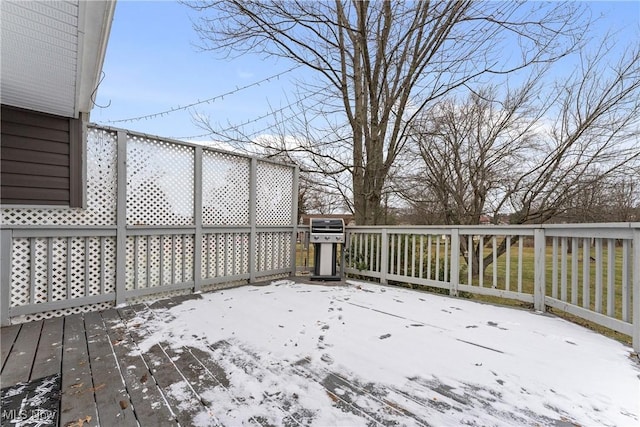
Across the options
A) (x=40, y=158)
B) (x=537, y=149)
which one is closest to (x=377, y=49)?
(x=537, y=149)

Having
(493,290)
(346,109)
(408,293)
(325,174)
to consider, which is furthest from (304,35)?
(493,290)

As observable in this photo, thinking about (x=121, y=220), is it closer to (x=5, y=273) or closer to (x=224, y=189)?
(x=5, y=273)

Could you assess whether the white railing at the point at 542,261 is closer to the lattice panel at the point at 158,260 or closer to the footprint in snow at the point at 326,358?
the footprint in snow at the point at 326,358

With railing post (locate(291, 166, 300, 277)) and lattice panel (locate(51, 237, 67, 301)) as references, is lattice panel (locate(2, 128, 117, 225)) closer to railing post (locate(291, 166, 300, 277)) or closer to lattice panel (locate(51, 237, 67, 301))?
lattice panel (locate(51, 237, 67, 301))

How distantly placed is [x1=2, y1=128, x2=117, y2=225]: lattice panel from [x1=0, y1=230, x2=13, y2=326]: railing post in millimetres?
328

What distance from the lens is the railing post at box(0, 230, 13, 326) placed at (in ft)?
8.68

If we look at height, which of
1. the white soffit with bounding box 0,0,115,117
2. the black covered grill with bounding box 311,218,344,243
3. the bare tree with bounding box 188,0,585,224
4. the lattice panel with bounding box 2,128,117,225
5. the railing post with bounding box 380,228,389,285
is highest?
the bare tree with bounding box 188,0,585,224

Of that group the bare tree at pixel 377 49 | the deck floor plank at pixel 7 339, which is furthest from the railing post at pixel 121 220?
the bare tree at pixel 377 49

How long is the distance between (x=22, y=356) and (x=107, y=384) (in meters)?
0.99

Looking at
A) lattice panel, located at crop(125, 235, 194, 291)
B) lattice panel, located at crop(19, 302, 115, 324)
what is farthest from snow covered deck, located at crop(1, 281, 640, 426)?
lattice panel, located at crop(125, 235, 194, 291)

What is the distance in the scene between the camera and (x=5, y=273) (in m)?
2.66

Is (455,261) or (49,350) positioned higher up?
Result: (455,261)

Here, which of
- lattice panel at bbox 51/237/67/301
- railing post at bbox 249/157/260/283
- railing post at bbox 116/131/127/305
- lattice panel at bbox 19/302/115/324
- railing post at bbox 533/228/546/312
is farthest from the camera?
railing post at bbox 249/157/260/283

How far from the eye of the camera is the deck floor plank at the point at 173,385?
1.47m
